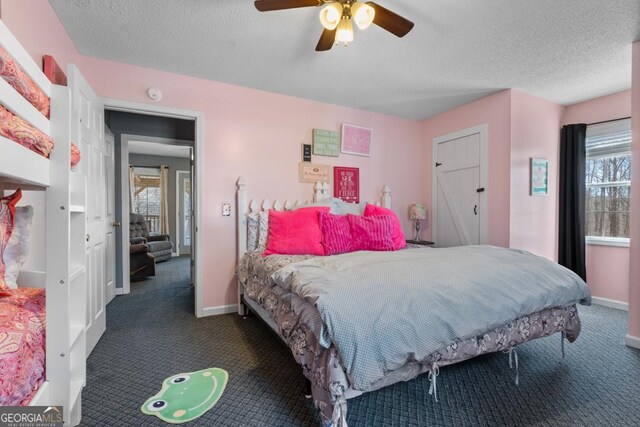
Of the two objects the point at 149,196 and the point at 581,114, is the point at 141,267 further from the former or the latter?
the point at 581,114

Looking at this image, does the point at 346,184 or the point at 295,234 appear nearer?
the point at 295,234

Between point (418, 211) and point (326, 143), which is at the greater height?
point (326, 143)

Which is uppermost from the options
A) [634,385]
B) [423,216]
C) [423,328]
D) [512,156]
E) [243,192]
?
[512,156]

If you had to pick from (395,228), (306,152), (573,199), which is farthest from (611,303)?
(306,152)

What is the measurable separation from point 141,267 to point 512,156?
17.2 ft

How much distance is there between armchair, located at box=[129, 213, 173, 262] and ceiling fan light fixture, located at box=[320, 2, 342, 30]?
4.65 meters

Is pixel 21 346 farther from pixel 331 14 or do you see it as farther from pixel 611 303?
pixel 611 303

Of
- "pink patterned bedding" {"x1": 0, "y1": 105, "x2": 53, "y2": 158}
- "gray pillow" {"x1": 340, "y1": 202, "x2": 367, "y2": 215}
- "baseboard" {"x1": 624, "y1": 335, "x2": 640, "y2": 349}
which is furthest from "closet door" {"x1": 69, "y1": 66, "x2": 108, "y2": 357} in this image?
"baseboard" {"x1": 624, "y1": 335, "x2": 640, "y2": 349}

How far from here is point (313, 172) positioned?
344cm

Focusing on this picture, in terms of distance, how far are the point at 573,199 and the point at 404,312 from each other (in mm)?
3388

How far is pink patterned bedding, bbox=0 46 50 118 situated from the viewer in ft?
2.89

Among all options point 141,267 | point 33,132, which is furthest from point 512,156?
point 141,267

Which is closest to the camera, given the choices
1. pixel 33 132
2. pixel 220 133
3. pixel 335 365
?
pixel 33 132

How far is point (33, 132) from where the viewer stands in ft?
3.25
